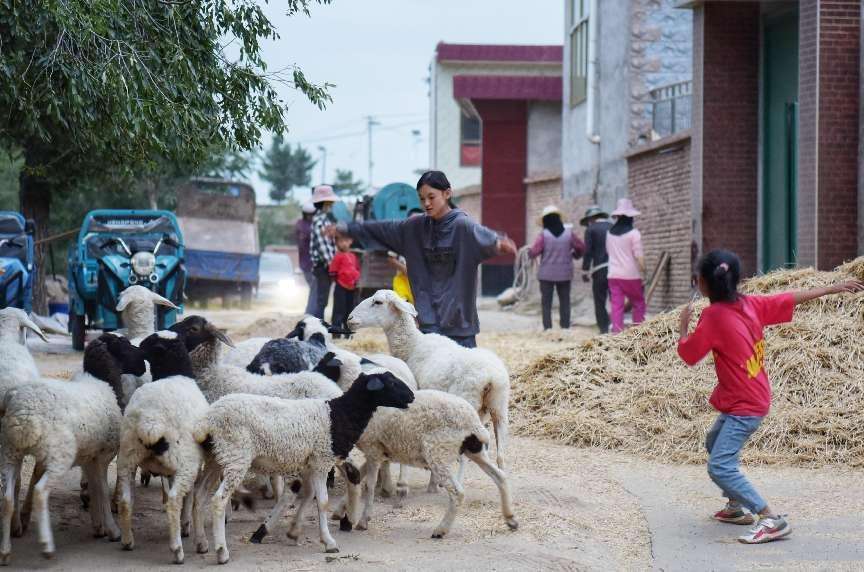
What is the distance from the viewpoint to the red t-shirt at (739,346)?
711 cm

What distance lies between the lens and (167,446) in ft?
20.6

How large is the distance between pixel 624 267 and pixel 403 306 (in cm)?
874

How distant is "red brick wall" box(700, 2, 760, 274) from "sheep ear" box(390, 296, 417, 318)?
405 inches

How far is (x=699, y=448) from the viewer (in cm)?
963

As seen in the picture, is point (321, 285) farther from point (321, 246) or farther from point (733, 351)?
point (733, 351)

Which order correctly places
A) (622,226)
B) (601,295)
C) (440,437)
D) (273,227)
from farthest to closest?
(273,227)
(601,295)
(622,226)
(440,437)

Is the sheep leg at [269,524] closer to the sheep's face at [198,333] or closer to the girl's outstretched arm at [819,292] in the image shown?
the sheep's face at [198,333]

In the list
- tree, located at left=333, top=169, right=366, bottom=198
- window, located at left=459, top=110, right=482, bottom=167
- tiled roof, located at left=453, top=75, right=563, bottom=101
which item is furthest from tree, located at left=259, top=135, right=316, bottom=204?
tiled roof, located at left=453, top=75, right=563, bottom=101

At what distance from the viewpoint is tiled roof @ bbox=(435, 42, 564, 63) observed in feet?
145

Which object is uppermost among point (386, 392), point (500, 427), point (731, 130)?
point (731, 130)

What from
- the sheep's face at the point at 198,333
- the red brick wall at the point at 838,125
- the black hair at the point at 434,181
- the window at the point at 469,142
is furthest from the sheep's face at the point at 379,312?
the window at the point at 469,142

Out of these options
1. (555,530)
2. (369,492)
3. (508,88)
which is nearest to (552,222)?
(369,492)

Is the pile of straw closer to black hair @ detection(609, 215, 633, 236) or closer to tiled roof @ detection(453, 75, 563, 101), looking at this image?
black hair @ detection(609, 215, 633, 236)

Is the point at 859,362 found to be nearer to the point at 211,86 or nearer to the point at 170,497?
the point at 211,86
